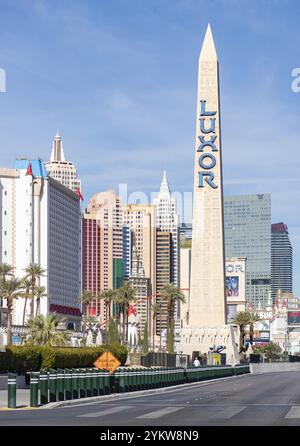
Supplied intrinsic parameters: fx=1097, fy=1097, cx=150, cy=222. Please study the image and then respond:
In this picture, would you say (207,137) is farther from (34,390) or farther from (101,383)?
(34,390)

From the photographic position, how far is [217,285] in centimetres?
14025

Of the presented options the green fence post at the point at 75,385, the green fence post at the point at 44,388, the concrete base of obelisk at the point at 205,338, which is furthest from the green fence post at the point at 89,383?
the concrete base of obelisk at the point at 205,338

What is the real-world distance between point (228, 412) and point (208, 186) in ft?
352

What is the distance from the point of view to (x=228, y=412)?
31844 millimetres

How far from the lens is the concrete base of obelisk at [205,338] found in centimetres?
14338

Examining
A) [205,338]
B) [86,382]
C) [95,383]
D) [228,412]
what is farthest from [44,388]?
[205,338]

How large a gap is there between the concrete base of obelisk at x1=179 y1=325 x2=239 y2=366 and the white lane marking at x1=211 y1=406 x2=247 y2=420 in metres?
107

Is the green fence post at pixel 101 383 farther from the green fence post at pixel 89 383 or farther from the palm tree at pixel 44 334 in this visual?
the palm tree at pixel 44 334

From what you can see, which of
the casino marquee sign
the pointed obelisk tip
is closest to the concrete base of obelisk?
the casino marquee sign

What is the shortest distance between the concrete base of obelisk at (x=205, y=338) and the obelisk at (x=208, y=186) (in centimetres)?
579
